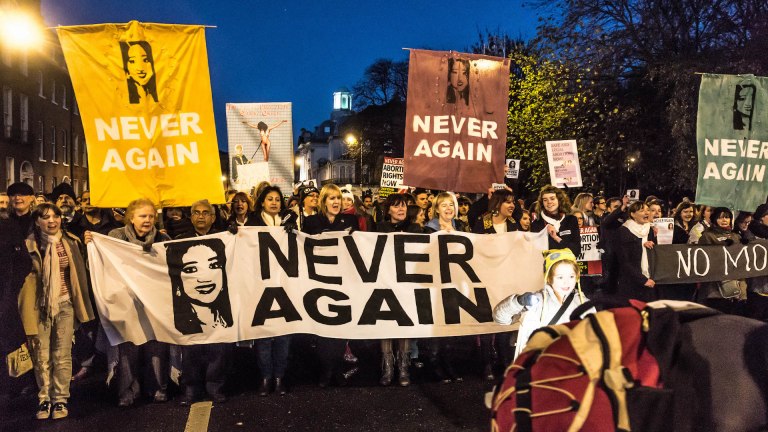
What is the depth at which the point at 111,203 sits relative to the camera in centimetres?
587

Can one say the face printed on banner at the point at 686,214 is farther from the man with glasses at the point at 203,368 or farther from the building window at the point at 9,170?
the building window at the point at 9,170

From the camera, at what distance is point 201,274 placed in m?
5.77

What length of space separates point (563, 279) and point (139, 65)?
434 centimetres

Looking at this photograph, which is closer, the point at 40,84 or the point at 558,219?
the point at 558,219

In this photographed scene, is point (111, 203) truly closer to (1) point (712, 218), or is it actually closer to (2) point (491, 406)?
(2) point (491, 406)

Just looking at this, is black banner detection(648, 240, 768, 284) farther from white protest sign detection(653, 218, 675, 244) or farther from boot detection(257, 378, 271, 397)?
boot detection(257, 378, 271, 397)

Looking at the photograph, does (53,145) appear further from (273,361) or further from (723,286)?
(723,286)

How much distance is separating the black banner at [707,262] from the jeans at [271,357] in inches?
160

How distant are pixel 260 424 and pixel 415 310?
5.80 ft

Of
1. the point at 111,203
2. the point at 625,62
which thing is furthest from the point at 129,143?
the point at 625,62

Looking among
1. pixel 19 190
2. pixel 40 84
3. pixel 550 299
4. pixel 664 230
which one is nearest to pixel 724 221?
pixel 664 230

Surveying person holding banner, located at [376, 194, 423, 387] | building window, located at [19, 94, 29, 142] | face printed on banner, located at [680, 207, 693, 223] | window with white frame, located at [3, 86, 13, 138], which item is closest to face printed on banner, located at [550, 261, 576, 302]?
person holding banner, located at [376, 194, 423, 387]

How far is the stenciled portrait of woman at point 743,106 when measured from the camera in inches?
281

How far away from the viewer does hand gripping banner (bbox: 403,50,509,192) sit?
6.68 meters
